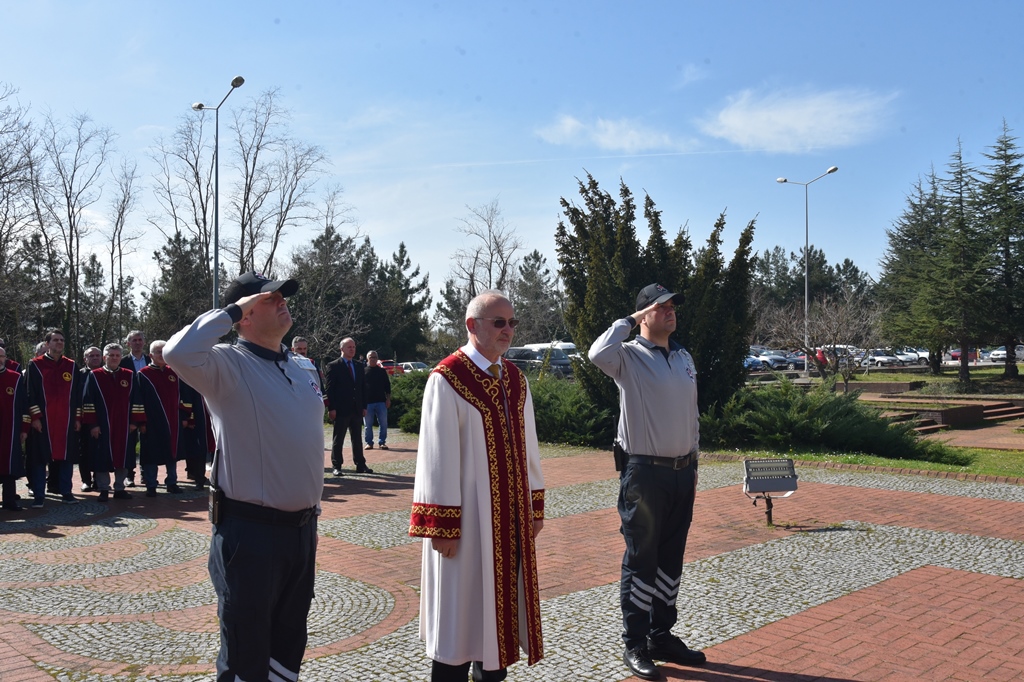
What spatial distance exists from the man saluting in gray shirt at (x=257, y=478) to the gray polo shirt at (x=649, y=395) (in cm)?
203

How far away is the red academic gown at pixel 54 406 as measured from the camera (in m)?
10.9

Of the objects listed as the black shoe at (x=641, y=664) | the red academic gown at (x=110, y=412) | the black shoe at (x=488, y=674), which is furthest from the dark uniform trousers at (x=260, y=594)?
the red academic gown at (x=110, y=412)

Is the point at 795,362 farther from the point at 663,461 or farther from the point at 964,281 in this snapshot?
the point at 663,461

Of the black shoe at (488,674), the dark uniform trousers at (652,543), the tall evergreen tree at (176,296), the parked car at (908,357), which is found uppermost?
the tall evergreen tree at (176,296)

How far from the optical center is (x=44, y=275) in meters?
42.5

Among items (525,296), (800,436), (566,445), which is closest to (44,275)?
(525,296)

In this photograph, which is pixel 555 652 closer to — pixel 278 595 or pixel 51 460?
pixel 278 595

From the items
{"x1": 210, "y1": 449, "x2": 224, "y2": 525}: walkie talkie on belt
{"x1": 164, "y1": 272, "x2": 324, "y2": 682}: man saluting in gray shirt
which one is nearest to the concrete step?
{"x1": 164, "y1": 272, "x2": 324, "y2": 682}: man saluting in gray shirt

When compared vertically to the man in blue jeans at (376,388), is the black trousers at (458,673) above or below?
below

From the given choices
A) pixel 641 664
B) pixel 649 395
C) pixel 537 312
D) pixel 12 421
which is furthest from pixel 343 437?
pixel 537 312

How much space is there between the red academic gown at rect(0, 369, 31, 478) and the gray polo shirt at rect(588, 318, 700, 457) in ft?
26.8

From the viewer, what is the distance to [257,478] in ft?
11.6

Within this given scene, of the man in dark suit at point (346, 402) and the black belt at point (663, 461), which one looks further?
the man in dark suit at point (346, 402)

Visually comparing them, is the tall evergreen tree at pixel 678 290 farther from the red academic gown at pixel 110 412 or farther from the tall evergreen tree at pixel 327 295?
the tall evergreen tree at pixel 327 295
